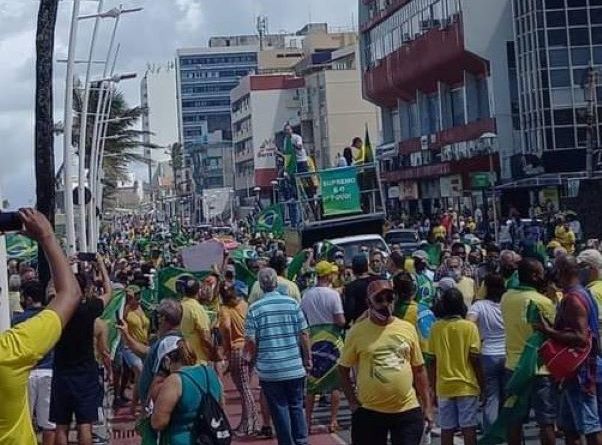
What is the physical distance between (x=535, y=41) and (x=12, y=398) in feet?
171

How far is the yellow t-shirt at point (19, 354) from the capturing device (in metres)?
5.18

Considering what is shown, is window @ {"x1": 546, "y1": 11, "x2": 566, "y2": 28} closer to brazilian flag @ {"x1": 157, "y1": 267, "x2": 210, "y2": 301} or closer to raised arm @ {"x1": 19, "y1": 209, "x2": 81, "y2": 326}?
brazilian flag @ {"x1": 157, "y1": 267, "x2": 210, "y2": 301}

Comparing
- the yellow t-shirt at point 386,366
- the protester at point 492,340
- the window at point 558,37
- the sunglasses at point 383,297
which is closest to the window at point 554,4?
the window at point 558,37

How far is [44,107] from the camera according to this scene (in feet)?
66.2

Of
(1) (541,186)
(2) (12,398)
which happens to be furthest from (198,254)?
(1) (541,186)

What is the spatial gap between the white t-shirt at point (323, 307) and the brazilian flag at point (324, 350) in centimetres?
9

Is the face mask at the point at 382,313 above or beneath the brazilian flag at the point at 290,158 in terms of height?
beneath

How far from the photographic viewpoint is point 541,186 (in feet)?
159

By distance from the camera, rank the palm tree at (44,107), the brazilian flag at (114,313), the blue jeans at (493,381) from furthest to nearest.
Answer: the palm tree at (44,107), the brazilian flag at (114,313), the blue jeans at (493,381)

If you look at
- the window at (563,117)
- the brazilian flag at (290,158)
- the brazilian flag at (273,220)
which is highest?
the window at (563,117)

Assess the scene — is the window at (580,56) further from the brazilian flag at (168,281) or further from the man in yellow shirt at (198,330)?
the man in yellow shirt at (198,330)

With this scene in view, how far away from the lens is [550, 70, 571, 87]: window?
55.9m

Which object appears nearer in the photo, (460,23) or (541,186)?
(541,186)

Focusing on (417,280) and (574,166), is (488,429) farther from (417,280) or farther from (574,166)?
(574,166)
